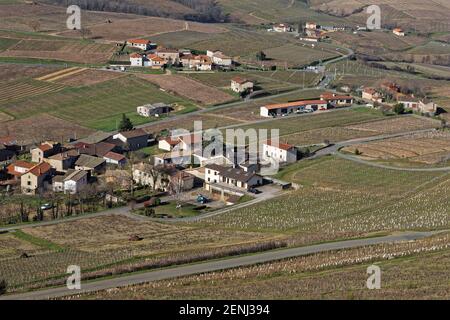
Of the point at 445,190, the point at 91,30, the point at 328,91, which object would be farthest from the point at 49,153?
the point at 91,30

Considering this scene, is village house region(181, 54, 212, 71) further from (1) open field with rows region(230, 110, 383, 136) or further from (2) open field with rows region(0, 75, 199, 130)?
(1) open field with rows region(230, 110, 383, 136)

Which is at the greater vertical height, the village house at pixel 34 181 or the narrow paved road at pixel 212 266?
the narrow paved road at pixel 212 266

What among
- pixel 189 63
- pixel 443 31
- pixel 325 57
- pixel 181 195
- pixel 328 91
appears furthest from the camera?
pixel 443 31

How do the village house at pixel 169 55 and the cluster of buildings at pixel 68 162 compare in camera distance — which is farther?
the village house at pixel 169 55

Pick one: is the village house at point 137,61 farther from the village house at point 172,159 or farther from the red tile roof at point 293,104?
the village house at point 172,159

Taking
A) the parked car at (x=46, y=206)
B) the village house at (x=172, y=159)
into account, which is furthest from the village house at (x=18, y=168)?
the village house at (x=172, y=159)

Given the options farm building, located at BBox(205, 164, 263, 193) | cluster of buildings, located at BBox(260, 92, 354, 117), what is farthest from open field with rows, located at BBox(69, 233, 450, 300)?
cluster of buildings, located at BBox(260, 92, 354, 117)

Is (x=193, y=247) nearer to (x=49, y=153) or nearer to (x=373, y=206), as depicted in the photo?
(x=373, y=206)
